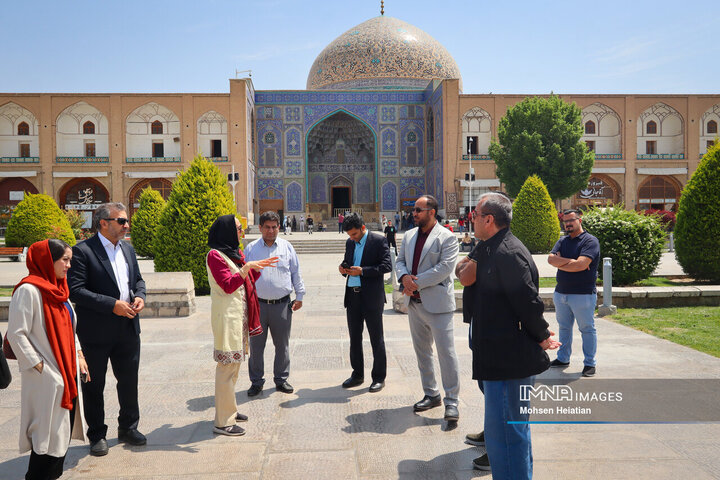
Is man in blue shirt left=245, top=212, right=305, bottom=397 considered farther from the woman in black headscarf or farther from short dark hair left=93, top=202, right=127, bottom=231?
short dark hair left=93, top=202, right=127, bottom=231

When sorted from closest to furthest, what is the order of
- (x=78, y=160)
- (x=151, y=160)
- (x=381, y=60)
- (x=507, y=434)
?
(x=507, y=434) < (x=78, y=160) < (x=151, y=160) < (x=381, y=60)

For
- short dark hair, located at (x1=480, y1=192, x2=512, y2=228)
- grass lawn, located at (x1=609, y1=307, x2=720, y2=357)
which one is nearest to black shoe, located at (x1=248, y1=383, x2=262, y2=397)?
short dark hair, located at (x1=480, y1=192, x2=512, y2=228)

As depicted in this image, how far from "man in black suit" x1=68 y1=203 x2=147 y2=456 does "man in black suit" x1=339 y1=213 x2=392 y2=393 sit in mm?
1534

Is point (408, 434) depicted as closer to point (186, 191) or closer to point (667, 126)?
point (186, 191)

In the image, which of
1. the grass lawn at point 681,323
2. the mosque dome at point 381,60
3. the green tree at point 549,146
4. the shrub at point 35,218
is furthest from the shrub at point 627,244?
the mosque dome at point 381,60

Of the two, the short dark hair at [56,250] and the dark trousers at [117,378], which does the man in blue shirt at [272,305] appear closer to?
the dark trousers at [117,378]

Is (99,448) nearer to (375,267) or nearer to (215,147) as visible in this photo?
(375,267)

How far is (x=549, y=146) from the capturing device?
22.7 metres

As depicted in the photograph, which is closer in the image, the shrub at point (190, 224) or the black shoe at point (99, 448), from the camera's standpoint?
the black shoe at point (99, 448)

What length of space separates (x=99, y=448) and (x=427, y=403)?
75.6 inches

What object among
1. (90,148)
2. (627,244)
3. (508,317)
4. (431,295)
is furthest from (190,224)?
(90,148)

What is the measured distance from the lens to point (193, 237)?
8750 mm

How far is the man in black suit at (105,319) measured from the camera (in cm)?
304

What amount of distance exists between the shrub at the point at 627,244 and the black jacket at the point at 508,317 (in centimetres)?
633
